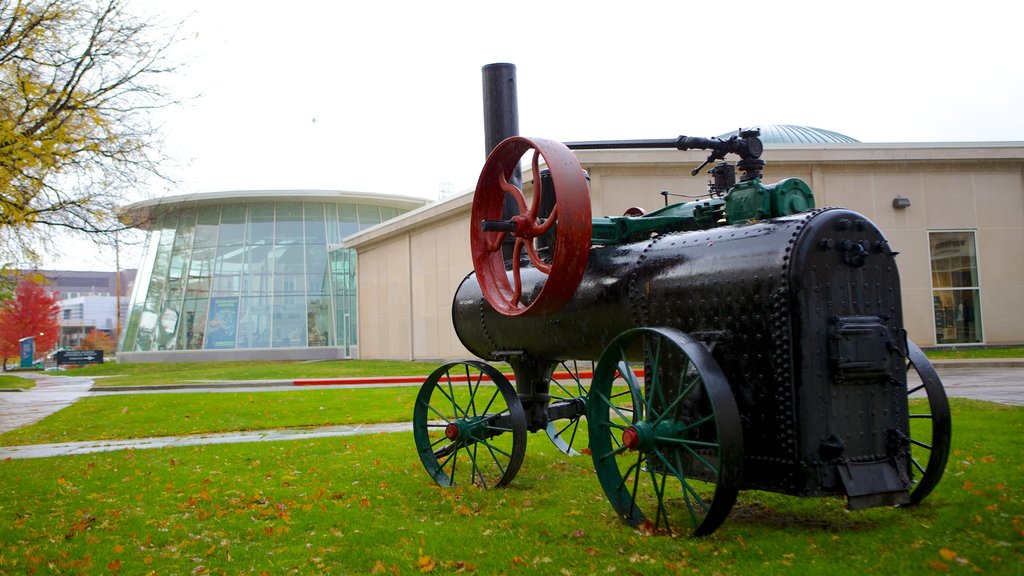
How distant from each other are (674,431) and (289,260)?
127ft

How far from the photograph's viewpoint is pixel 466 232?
25.9 metres

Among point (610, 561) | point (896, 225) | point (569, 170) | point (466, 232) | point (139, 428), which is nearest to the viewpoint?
point (610, 561)

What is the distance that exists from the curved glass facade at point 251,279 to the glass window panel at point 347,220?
2.1 inches

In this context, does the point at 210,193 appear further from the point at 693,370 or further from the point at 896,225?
the point at 693,370

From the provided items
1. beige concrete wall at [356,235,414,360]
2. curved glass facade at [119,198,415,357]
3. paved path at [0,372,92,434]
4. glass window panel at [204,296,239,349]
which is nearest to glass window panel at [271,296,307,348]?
curved glass facade at [119,198,415,357]

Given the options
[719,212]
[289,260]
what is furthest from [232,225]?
[719,212]

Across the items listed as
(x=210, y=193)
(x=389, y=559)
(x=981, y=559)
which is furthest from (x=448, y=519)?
(x=210, y=193)

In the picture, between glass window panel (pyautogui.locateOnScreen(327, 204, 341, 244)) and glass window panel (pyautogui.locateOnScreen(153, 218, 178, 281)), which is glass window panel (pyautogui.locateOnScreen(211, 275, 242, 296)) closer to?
glass window panel (pyautogui.locateOnScreen(153, 218, 178, 281))

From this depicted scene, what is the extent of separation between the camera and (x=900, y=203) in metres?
22.1

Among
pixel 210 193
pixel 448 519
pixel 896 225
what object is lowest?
pixel 448 519

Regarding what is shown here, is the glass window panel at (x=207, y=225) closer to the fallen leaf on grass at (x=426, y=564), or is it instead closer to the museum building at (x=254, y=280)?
the museum building at (x=254, y=280)

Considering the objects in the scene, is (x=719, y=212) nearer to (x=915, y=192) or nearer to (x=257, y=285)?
(x=915, y=192)

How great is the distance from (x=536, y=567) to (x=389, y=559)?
0.96 metres

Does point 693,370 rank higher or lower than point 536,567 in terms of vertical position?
higher
